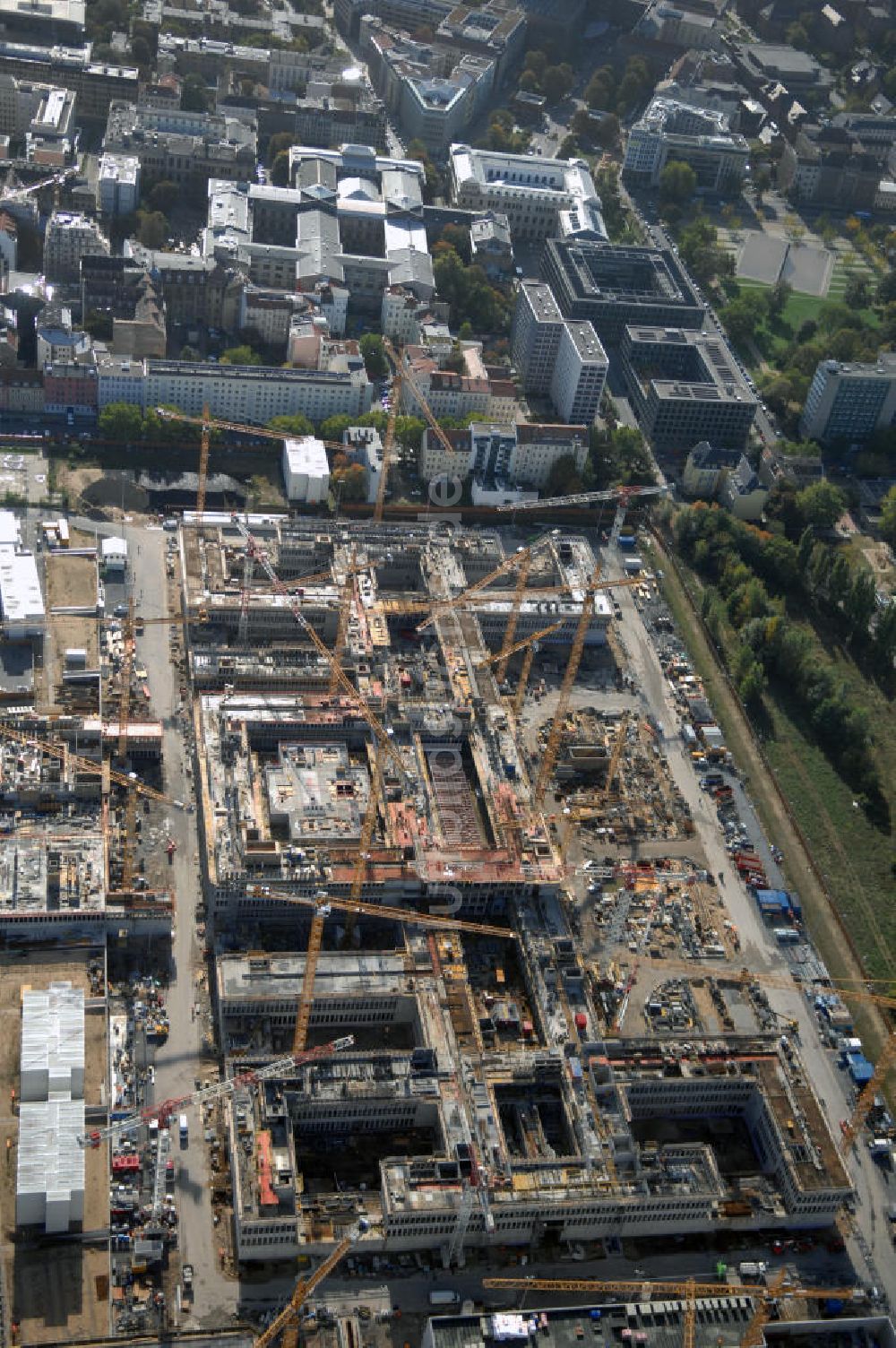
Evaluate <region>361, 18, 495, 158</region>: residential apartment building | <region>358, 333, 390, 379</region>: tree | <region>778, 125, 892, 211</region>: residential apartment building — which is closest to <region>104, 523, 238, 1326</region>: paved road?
<region>358, 333, 390, 379</region>: tree

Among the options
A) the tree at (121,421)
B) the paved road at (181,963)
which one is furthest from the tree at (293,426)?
the paved road at (181,963)

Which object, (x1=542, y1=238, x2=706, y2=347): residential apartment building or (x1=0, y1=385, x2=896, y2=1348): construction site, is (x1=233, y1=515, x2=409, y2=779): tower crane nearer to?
(x1=0, y1=385, x2=896, y2=1348): construction site

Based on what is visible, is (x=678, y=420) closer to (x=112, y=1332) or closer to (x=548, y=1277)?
(x=548, y=1277)

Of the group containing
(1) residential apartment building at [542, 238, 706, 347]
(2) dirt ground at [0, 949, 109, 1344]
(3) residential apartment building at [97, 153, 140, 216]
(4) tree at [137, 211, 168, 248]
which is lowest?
(2) dirt ground at [0, 949, 109, 1344]

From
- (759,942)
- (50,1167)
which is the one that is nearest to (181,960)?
(50,1167)

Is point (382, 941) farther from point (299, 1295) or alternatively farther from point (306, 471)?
point (306, 471)


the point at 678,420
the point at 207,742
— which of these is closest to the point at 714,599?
the point at 678,420
